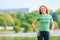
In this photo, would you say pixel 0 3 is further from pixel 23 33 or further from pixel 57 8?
pixel 57 8

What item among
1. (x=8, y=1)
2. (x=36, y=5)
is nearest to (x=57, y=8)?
(x=36, y=5)

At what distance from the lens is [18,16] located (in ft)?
15.1

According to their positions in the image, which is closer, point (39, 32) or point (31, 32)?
point (39, 32)

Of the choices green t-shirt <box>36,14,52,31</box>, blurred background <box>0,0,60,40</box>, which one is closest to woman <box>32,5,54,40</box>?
green t-shirt <box>36,14,52,31</box>

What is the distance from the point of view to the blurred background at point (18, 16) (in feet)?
14.6

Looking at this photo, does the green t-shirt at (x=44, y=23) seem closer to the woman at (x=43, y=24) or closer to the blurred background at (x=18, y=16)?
the woman at (x=43, y=24)

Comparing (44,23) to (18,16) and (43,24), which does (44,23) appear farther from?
(18,16)

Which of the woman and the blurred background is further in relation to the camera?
the blurred background

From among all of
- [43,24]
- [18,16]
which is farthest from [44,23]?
[18,16]

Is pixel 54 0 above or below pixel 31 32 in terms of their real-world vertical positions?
above

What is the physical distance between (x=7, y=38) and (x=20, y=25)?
0.41 m

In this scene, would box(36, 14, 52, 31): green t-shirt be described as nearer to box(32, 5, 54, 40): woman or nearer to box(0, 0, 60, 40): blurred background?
box(32, 5, 54, 40): woman

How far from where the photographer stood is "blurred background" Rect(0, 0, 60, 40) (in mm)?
4461

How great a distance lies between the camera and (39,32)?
2.37 metres
